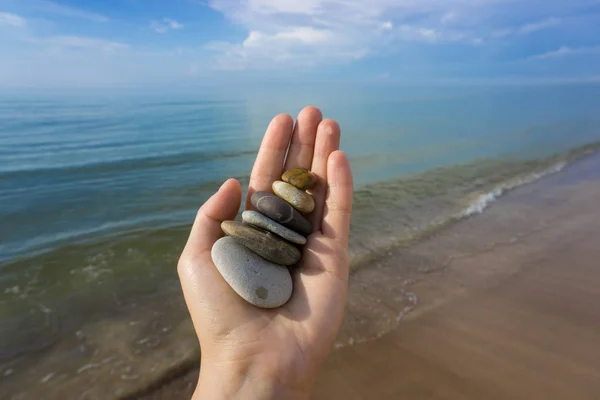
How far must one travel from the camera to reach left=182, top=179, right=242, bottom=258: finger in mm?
2980

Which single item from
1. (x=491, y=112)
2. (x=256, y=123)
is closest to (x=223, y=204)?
(x=256, y=123)

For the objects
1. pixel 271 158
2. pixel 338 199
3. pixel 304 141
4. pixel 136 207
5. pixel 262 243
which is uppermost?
pixel 304 141

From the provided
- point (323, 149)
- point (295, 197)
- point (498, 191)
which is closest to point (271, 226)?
point (295, 197)

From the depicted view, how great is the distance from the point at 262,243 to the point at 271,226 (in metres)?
0.15

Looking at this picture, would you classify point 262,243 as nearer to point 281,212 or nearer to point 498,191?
point 281,212

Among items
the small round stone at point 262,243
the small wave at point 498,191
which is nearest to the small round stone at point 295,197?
the small round stone at point 262,243

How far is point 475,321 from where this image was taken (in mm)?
4805

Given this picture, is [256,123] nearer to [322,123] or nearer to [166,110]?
[166,110]

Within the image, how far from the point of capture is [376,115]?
1189 inches

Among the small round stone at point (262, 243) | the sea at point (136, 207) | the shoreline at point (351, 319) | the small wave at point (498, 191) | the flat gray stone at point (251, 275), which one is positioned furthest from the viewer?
the small wave at point (498, 191)

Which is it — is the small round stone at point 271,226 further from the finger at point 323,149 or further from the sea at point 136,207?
the sea at point 136,207

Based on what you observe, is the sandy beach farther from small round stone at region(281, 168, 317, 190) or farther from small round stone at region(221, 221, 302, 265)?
small round stone at region(281, 168, 317, 190)

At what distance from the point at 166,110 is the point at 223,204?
96.5 feet

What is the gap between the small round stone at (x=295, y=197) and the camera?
328cm
